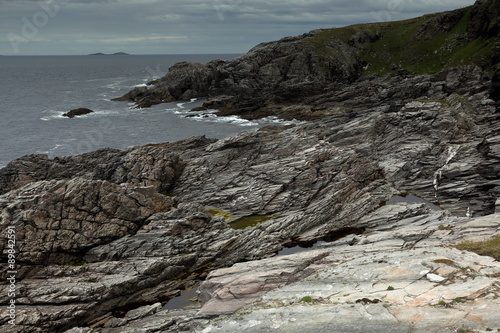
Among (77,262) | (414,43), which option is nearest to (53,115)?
(77,262)

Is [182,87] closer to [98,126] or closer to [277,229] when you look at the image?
[98,126]

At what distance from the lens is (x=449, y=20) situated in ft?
471

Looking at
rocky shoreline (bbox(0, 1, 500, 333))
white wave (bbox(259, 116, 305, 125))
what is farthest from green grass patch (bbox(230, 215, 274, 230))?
white wave (bbox(259, 116, 305, 125))

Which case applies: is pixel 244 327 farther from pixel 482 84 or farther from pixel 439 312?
pixel 482 84

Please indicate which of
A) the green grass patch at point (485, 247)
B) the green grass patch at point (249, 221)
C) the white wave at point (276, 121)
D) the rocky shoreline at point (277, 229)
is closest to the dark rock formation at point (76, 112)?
the white wave at point (276, 121)

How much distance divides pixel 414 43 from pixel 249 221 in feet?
411

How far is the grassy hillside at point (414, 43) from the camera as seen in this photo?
5054 inches

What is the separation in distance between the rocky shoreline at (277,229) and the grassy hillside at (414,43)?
50.2 meters

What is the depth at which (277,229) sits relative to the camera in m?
47.9

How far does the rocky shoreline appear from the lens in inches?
950

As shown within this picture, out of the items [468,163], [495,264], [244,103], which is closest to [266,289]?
[495,264]

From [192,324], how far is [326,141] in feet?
157

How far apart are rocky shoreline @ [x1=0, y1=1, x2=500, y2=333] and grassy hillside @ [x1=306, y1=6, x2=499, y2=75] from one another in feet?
165

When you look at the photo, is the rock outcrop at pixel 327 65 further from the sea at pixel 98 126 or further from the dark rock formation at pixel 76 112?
the dark rock formation at pixel 76 112
